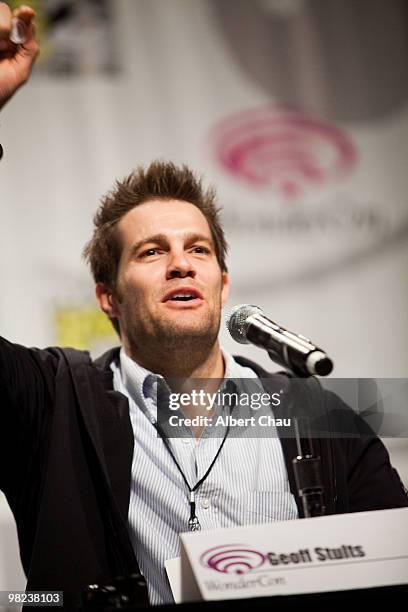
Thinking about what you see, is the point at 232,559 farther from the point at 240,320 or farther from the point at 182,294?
the point at 182,294

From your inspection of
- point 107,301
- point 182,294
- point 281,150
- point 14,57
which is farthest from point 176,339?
point 281,150

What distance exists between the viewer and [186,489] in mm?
1997

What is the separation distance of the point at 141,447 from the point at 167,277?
478 millimetres

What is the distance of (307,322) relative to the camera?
11.1ft

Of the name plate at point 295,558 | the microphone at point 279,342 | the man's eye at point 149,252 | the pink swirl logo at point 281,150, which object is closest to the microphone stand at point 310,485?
the name plate at point 295,558

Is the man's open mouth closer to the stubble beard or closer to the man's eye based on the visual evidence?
the stubble beard

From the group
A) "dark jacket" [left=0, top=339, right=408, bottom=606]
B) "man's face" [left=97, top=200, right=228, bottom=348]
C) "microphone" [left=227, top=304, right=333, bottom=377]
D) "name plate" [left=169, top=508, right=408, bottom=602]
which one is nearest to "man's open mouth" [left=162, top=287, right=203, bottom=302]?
"man's face" [left=97, top=200, right=228, bottom=348]

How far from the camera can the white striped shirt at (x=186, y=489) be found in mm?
1911

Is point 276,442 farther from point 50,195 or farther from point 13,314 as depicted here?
point 50,195

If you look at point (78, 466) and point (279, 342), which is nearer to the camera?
point (279, 342)

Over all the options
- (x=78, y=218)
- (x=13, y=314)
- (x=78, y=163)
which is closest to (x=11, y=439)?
(x=13, y=314)

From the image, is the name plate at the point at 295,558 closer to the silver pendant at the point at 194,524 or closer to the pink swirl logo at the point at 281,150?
the silver pendant at the point at 194,524

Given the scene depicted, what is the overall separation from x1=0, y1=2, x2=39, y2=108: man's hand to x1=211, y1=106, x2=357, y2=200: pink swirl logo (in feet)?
5.54

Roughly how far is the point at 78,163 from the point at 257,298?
3.10 ft
